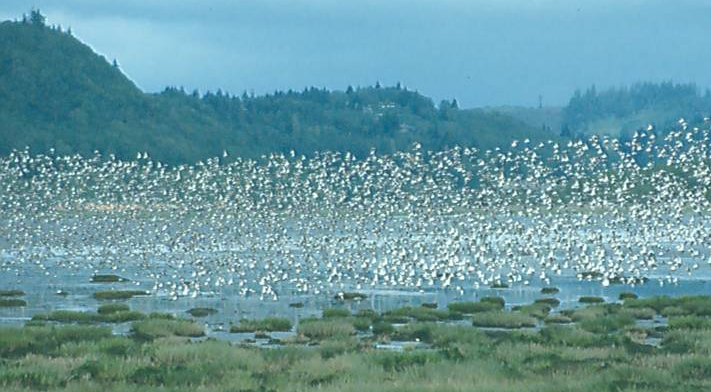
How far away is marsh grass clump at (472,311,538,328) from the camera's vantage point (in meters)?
39.1

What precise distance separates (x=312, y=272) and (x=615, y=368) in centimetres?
4278

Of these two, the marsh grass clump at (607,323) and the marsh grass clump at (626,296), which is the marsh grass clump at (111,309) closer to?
the marsh grass clump at (607,323)

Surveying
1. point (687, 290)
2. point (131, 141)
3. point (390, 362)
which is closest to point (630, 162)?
point (687, 290)

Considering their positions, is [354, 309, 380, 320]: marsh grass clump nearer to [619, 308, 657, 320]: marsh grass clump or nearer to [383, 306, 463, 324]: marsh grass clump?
[383, 306, 463, 324]: marsh grass clump

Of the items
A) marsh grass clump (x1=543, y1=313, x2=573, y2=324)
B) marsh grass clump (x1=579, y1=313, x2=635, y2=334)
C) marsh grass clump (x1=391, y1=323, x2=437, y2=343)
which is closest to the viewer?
marsh grass clump (x1=391, y1=323, x2=437, y2=343)

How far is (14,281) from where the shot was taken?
6488 centimetres

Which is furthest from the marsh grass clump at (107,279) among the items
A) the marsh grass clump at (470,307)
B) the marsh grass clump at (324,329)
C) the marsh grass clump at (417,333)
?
the marsh grass clump at (417,333)

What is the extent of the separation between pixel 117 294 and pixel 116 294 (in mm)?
79

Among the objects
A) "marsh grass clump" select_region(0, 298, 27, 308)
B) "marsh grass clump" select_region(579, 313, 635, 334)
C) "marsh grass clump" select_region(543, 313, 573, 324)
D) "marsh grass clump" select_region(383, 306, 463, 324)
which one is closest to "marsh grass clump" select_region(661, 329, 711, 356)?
"marsh grass clump" select_region(579, 313, 635, 334)

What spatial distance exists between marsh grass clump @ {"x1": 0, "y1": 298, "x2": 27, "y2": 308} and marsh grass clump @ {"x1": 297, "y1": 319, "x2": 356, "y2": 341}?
1696 cm

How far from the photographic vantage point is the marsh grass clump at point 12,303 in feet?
162

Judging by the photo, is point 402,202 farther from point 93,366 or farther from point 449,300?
point 93,366

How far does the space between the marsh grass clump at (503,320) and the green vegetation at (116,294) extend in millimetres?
18080

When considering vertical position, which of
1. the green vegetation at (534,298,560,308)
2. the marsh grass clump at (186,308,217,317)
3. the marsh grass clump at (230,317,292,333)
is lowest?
the marsh grass clump at (230,317,292,333)
